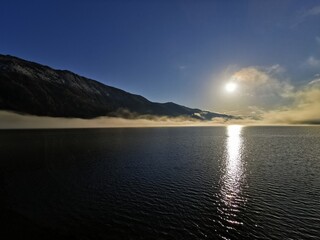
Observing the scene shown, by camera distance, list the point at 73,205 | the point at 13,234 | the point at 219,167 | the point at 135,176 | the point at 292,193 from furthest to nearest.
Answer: the point at 219,167, the point at 135,176, the point at 292,193, the point at 73,205, the point at 13,234

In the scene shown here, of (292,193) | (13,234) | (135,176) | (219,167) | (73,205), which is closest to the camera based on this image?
(13,234)

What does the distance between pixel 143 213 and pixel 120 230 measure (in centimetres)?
505

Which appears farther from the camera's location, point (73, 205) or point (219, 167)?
point (219, 167)

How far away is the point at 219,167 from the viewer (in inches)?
2172

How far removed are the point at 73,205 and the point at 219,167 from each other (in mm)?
40341

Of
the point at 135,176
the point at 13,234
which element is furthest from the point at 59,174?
the point at 13,234

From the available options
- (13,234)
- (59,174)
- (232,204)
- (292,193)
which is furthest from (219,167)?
(13,234)

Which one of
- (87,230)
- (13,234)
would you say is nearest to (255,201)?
(87,230)

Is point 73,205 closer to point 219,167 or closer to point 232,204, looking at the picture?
point 232,204

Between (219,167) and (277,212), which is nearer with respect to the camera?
(277,212)

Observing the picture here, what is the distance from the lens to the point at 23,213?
26.6 meters

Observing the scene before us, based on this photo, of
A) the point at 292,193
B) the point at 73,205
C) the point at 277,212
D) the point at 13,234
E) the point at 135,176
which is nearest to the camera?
the point at 13,234

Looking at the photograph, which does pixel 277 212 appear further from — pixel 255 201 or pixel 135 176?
pixel 135 176

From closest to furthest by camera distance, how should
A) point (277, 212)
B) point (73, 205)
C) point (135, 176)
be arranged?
1. point (277, 212)
2. point (73, 205)
3. point (135, 176)
